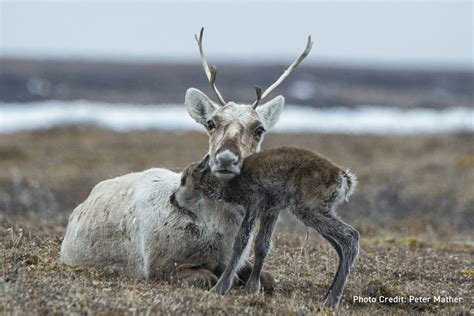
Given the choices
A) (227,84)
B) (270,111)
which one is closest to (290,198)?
(270,111)

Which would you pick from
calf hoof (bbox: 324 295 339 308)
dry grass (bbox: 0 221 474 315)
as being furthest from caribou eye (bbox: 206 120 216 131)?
calf hoof (bbox: 324 295 339 308)

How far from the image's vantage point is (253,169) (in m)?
9.10

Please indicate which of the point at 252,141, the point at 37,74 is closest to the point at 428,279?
the point at 252,141

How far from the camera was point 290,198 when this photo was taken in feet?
29.4

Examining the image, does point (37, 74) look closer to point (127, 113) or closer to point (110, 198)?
point (127, 113)

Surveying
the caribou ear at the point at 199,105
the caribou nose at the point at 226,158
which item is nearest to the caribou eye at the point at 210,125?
the caribou ear at the point at 199,105

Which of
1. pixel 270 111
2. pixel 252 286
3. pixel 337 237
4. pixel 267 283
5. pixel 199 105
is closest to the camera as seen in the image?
pixel 337 237

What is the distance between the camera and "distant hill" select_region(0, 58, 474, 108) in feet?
196

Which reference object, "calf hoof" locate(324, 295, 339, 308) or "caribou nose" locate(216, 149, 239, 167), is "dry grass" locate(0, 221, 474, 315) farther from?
"caribou nose" locate(216, 149, 239, 167)

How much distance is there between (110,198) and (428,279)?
156 inches

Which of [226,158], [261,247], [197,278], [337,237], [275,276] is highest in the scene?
[226,158]

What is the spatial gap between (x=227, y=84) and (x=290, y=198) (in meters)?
58.6

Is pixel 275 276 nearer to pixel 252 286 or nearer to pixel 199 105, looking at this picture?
pixel 252 286

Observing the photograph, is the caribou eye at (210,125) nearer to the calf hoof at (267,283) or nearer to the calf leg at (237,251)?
the calf leg at (237,251)
